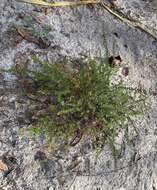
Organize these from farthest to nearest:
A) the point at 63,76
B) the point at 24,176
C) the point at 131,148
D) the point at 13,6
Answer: the point at 13,6 < the point at 131,148 < the point at 63,76 < the point at 24,176

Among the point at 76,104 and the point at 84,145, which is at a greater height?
the point at 76,104

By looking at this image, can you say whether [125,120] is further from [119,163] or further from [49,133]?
[49,133]

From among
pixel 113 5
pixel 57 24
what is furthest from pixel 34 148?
pixel 113 5
